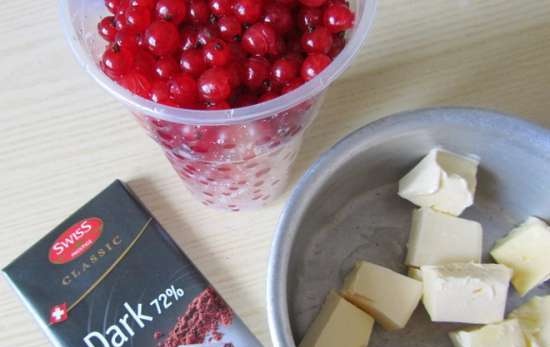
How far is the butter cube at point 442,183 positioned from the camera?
1.77 ft

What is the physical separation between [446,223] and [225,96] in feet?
0.84

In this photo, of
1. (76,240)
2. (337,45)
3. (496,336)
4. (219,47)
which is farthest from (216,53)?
(496,336)

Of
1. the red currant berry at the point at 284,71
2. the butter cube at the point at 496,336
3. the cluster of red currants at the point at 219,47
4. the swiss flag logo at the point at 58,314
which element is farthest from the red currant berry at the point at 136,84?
the butter cube at the point at 496,336

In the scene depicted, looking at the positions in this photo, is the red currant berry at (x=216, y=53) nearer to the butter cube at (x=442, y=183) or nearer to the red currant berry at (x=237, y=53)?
the red currant berry at (x=237, y=53)

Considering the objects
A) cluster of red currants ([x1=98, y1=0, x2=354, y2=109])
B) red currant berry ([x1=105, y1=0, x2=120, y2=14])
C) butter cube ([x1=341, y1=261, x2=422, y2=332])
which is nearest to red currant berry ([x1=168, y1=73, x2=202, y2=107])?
cluster of red currants ([x1=98, y1=0, x2=354, y2=109])

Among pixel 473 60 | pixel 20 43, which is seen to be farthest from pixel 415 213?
pixel 20 43

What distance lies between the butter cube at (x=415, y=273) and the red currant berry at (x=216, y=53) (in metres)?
0.27

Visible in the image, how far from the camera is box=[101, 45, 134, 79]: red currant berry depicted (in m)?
0.46

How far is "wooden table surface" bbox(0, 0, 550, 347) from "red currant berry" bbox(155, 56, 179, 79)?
16cm

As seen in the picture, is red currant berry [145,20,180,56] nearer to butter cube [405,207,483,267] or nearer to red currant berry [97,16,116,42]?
red currant berry [97,16,116,42]

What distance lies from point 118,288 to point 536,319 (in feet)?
1.28

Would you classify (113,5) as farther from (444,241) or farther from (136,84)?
(444,241)

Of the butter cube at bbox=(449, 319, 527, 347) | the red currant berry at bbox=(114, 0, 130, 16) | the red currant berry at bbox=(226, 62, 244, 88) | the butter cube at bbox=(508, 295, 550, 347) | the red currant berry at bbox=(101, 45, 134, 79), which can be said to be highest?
the red currant berry at bbox=(114, 0, 130, 16)

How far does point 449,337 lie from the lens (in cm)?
54
